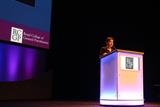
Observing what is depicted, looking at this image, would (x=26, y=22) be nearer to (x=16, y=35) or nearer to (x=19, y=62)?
(x=16, y=35)

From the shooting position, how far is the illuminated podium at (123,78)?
12.4ft

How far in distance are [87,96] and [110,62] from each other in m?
2.55

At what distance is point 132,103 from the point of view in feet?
12.6

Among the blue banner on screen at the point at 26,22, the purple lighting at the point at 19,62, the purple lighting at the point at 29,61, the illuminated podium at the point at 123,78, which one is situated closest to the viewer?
the illuminated podium at the point at 123,78

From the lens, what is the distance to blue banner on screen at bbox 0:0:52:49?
15.3ft

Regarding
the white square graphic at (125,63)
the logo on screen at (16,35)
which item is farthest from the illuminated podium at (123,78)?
the logo on screen at (16,35)

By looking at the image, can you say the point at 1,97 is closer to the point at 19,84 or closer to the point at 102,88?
the point at 19,84

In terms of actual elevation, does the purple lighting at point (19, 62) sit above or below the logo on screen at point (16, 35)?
below

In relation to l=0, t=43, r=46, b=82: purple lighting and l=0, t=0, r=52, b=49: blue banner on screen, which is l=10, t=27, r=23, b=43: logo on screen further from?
l=0, t=43, r=46, b=82: purple lighting

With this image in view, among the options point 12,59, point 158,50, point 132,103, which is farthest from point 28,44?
point 158,50

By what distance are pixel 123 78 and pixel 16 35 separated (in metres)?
2.09

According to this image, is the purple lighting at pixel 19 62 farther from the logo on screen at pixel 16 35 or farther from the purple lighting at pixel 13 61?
the logo on screen at pixel 16 35

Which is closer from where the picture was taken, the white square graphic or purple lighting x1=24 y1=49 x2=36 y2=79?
the white square graphic

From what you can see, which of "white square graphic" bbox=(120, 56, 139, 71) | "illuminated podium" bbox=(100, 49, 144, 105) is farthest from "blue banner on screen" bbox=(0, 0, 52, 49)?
"white square graphic" bbox=(120, 56, 139, 71)
